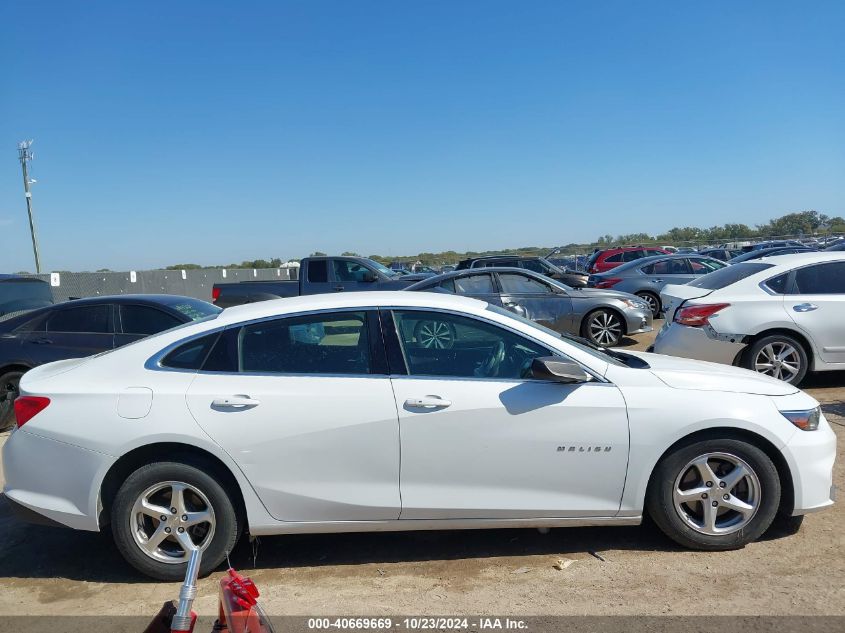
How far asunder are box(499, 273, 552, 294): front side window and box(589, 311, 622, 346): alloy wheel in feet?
3.04

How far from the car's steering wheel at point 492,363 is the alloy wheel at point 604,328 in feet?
23.2

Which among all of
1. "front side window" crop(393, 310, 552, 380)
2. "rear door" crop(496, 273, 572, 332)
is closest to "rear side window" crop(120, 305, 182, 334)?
"front side window" crop(393, 310, 552, 380)

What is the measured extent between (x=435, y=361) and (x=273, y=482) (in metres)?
1.14

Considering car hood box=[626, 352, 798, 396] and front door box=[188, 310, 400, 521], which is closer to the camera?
front door box=[188, 310, 400, 521]

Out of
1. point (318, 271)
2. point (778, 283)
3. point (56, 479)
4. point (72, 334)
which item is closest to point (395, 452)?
point (56, 479)

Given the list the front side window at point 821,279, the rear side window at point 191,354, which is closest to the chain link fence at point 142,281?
the front side window at point 821,279

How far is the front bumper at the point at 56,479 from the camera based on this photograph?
131 inches

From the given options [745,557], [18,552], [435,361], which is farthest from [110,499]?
[745,557]

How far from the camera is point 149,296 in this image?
7.30 m

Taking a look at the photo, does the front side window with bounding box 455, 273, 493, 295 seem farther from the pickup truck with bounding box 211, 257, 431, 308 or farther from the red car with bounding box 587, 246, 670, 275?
the red car with bounding box 587, 246, 670, 275

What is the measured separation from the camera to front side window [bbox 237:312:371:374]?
3553mm

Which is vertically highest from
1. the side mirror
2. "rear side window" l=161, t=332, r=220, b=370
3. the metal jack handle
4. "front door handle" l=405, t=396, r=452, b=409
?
"rear side window" l=161, t=332, r=220, b=370

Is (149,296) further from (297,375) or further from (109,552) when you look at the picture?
(297,375)

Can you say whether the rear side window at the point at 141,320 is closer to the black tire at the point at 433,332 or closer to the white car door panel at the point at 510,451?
the black tire at the point at 433,332
